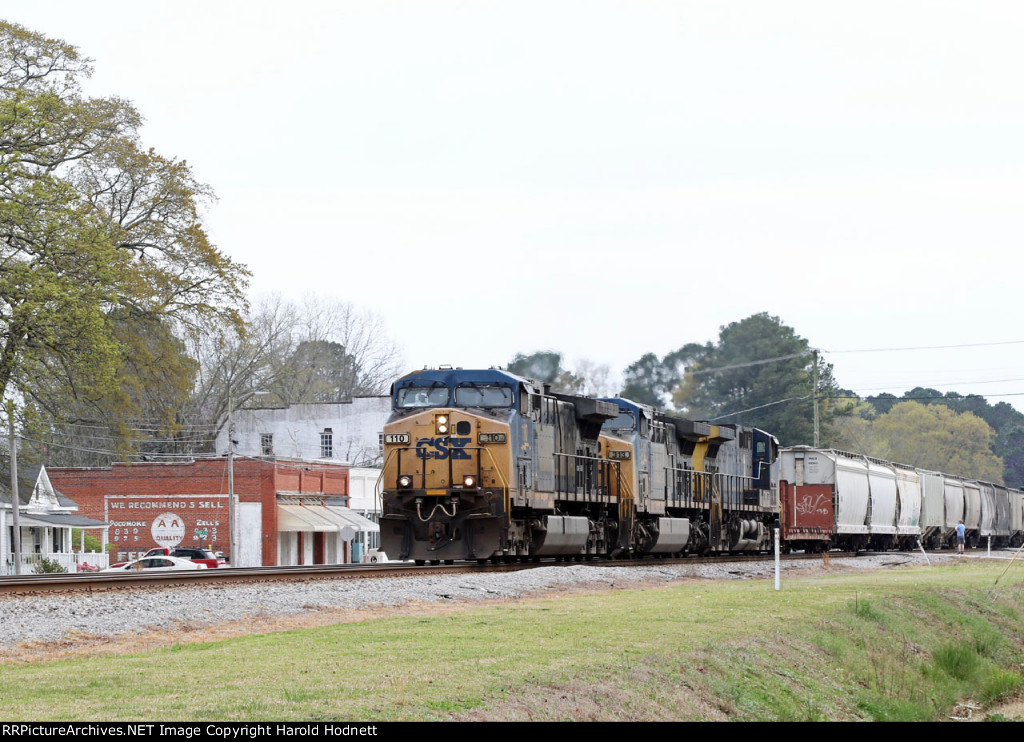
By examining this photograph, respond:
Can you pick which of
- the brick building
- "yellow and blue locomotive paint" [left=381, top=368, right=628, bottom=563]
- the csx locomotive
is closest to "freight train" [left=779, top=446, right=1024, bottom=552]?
the csx locomotive

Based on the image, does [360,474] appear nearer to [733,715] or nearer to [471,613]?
[471,613]

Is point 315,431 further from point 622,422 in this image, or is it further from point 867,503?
point 622,422

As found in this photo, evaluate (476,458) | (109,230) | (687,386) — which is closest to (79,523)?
(109,230)

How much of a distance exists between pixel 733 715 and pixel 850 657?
4.86 m

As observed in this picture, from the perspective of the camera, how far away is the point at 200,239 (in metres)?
48.2

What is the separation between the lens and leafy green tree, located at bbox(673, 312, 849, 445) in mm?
101000

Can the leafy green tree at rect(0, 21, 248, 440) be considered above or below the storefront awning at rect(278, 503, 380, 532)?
above

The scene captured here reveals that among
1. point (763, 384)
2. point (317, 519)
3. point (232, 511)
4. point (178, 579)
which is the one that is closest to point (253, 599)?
point (178, 579)

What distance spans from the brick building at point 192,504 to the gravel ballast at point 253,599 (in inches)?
1394

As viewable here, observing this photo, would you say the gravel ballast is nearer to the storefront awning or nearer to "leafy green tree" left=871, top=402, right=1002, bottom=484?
the storefront awning

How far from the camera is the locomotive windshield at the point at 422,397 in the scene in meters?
27.6

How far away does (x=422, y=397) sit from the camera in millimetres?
27766

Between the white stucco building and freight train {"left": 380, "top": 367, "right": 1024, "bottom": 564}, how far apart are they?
41948mm

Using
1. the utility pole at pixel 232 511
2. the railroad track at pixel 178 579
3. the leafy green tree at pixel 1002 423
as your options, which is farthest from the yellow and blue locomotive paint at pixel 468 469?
the leafy green tree at pixel 1002 423
